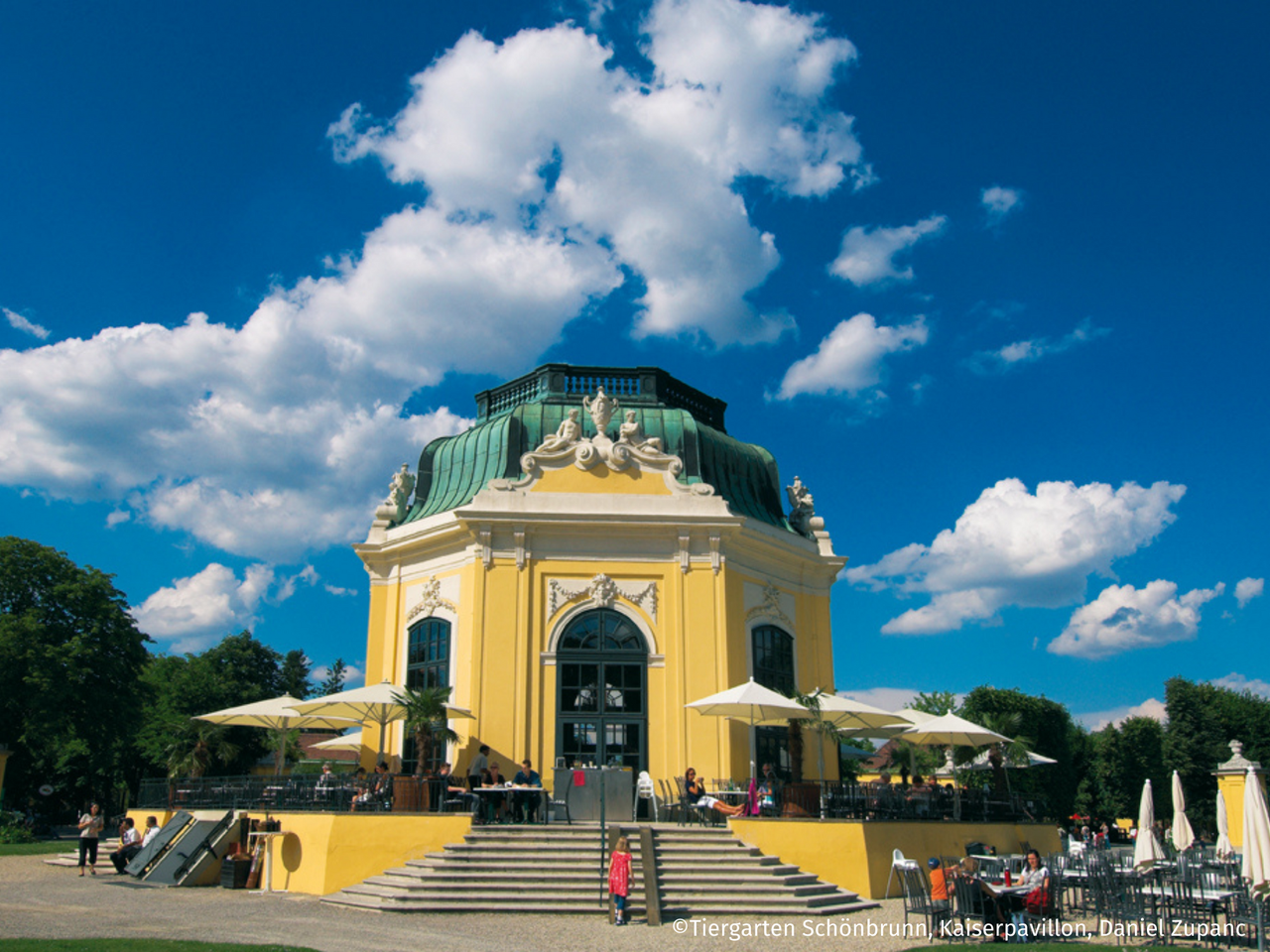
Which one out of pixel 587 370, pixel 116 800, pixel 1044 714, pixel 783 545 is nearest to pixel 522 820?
pixel 783 545

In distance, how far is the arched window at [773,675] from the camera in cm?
2242

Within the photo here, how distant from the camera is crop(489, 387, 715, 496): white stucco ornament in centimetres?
2277

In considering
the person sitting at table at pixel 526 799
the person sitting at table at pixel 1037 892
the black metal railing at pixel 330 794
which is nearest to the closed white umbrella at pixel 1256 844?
the person sitting at table at pixel 1037 892

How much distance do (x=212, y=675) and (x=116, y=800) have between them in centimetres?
1541

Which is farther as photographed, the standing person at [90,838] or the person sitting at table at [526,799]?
the standing person at [90,838]

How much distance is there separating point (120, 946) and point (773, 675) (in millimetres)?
16242

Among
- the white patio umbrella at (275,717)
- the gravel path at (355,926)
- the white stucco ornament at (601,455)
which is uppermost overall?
the white stucco ornament at (601,455)

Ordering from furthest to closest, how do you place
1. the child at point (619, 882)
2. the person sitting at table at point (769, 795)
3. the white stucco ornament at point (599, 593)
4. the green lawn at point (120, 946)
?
the white stucco ornament at point (599, 593) < the person sitting at table at point (769, 795) < the child at point (619, 882) < the green lawn at point (120, 946)

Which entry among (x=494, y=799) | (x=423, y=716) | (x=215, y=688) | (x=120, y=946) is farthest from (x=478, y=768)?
(x=215, y=688)

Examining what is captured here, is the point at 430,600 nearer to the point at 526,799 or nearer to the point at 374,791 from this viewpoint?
the point at 374,791

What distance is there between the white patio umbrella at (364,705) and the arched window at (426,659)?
2263mm

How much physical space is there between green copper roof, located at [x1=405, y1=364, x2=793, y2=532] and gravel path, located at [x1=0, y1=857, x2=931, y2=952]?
1106 cm

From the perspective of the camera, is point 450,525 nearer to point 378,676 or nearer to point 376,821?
point 378,676

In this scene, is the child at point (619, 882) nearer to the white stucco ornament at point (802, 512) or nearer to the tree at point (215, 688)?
the white stucco ornament at point (802, 512)
